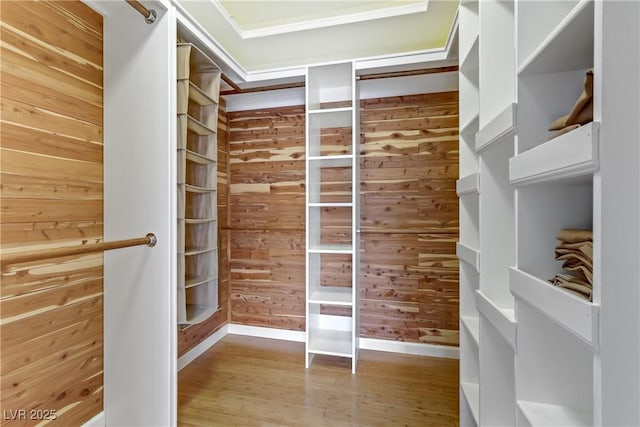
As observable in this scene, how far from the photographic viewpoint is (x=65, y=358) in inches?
55.6

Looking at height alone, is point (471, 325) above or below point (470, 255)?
below

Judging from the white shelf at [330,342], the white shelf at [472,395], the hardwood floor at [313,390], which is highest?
the white shelf at [472,395]

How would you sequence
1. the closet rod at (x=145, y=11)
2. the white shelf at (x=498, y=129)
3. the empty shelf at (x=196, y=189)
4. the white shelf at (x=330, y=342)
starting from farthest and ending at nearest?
the white shelf at (x=330, y=342) < the empty shelf at (x=196, y=189) < the closet rod at (x=145, y=11) < the white shelf at (x=498, y=129)

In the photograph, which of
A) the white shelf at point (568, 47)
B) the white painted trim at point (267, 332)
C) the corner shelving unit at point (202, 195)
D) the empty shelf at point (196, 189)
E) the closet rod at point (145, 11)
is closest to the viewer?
the white shelf at point (568, 47)

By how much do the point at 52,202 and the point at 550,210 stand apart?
6.47ft

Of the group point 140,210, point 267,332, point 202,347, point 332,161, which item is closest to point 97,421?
point 202,347

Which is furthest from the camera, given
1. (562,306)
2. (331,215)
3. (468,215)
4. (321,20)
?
(331,215)

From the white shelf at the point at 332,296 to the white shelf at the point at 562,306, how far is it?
1510mm

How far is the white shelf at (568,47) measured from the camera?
627 millimetres

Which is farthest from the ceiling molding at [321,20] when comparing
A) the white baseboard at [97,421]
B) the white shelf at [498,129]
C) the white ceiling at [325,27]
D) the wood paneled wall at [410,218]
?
the white baseboard at [97,421]

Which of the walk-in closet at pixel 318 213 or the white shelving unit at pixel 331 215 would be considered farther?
the white shelving unit at pixel 331 215

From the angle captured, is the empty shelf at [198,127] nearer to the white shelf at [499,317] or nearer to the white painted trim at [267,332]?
the white shelf at [499,317]

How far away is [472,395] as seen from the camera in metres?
1.46

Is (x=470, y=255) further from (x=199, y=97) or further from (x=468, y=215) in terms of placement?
(x=199, y=97)
